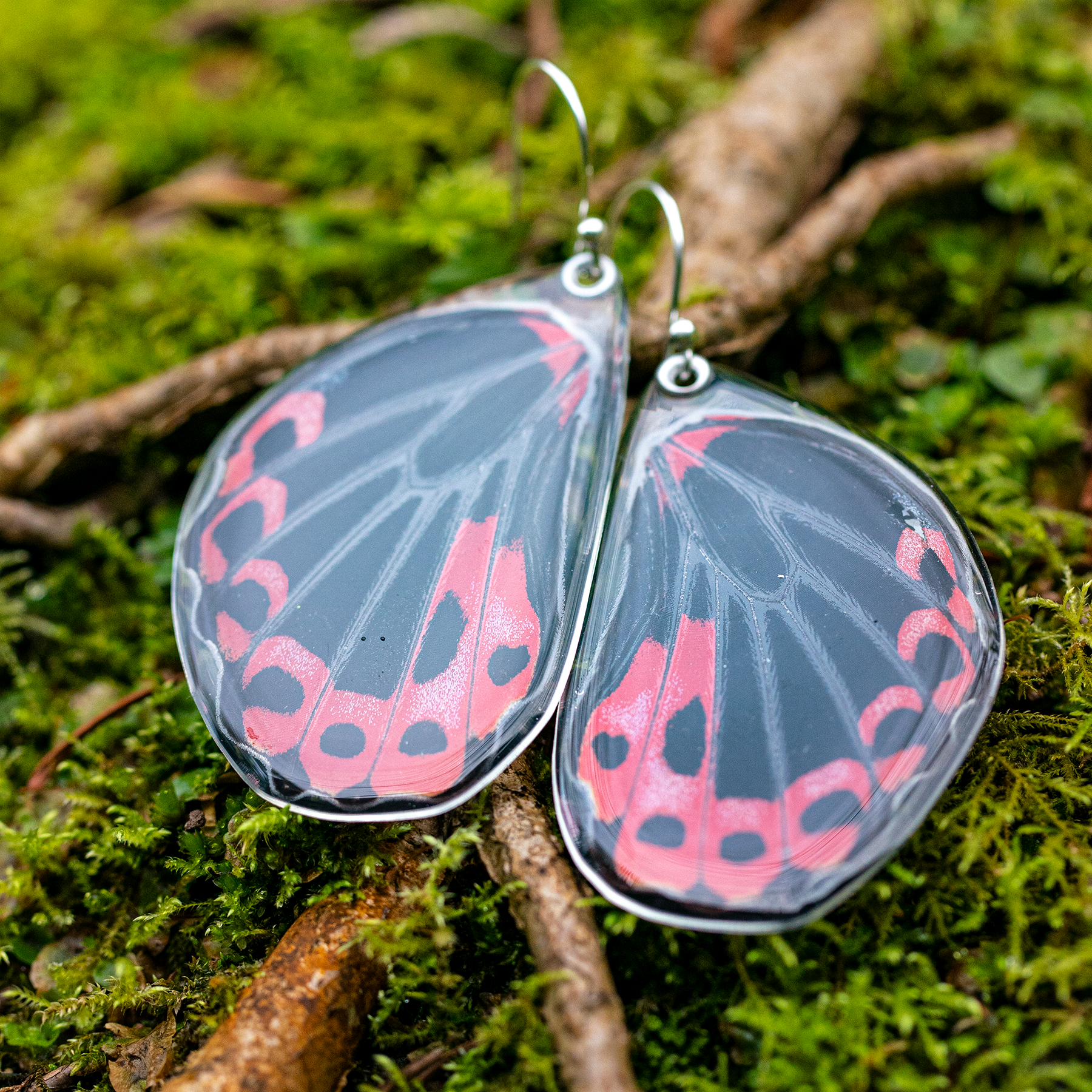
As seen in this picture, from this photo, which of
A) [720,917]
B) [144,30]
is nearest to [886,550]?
[720,917]

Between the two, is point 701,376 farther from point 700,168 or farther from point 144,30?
point 144,30

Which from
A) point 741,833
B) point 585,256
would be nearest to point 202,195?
point 585,256

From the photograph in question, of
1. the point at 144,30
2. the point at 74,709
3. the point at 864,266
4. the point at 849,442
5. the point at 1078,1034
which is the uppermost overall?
the point at 144,30

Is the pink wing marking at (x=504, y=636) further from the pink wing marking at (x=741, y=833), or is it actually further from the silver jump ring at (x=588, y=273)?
the silver jump ring at (x=588, y=273)

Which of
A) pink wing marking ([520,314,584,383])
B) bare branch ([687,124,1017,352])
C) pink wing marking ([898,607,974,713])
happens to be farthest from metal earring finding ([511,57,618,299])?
pink wing marking ([898,607,974,713])

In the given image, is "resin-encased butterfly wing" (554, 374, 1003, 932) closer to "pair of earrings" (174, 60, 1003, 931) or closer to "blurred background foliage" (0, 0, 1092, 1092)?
"pair of earrings" (174, 60, 1003, 931)

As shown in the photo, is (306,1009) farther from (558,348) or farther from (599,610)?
(558,348)

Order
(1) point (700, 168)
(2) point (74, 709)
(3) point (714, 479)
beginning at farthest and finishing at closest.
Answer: (1) point (700, 168), (2) point (74, 709), (3) point (714, 479)
